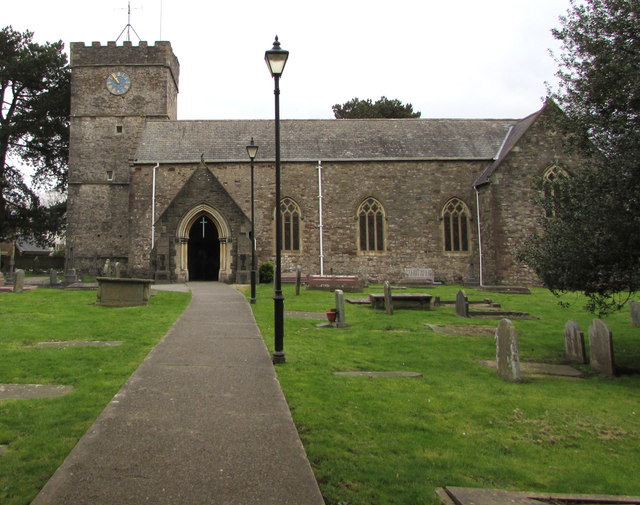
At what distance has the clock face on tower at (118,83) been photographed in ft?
107

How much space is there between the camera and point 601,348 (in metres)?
8.65

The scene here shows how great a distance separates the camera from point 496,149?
2939 centimetres

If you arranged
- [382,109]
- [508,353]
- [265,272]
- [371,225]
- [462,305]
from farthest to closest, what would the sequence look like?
1. [382,109]
2. [371,225]
3. [265,272]
4. [462,305]
5. [508,353]

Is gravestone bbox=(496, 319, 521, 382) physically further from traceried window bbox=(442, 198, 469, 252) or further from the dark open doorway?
the dark open doorway

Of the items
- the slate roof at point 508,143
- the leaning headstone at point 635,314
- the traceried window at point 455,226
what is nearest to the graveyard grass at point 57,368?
the leaning headstone at point 635,314

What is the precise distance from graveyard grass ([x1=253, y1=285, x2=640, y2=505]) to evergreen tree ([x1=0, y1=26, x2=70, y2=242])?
34.8 m

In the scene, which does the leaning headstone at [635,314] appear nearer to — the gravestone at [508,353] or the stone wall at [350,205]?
the gravestone at [508,353]

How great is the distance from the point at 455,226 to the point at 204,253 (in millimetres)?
15127

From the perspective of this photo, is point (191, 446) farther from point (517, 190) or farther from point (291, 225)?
point (517, 190)

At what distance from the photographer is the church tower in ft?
103

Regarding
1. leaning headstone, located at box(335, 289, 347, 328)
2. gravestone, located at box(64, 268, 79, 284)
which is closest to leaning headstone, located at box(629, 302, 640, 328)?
leaning headstone, located at box(335, 289, 347, 328)

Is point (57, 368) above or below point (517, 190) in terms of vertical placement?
below

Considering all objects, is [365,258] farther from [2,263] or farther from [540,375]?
[2,263]

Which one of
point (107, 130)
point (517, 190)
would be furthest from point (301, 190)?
point (107, 130)
